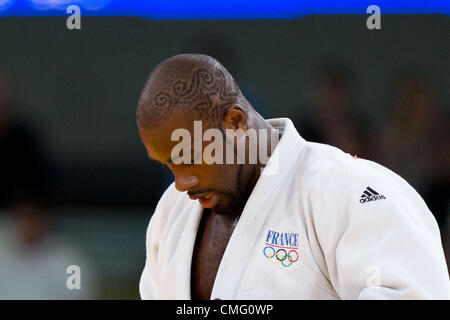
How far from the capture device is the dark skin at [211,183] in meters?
2.38

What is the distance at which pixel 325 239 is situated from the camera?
7.47ft

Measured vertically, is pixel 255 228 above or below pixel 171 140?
below

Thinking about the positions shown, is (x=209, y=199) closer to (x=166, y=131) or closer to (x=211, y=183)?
(x=211, y=183)

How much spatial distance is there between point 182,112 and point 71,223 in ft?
10.5

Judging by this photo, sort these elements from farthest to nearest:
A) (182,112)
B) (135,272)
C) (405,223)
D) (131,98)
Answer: (131,98), (135,272), (182,112), (405,223)

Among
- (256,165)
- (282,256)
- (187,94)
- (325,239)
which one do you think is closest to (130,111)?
(256,165)

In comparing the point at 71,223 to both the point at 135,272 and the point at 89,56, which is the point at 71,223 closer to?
the point at 135,272

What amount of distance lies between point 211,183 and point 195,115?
0.93 ft

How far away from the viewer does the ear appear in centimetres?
247

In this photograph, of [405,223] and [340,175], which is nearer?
[405,223]

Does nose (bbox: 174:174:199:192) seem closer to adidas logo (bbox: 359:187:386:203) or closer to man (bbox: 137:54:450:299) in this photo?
man (bbox: 137:54:450:299)

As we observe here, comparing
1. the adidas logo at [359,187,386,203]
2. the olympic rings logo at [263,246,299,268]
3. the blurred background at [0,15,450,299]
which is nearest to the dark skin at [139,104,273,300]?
the olympic rings logo at [263,246,299,268]
